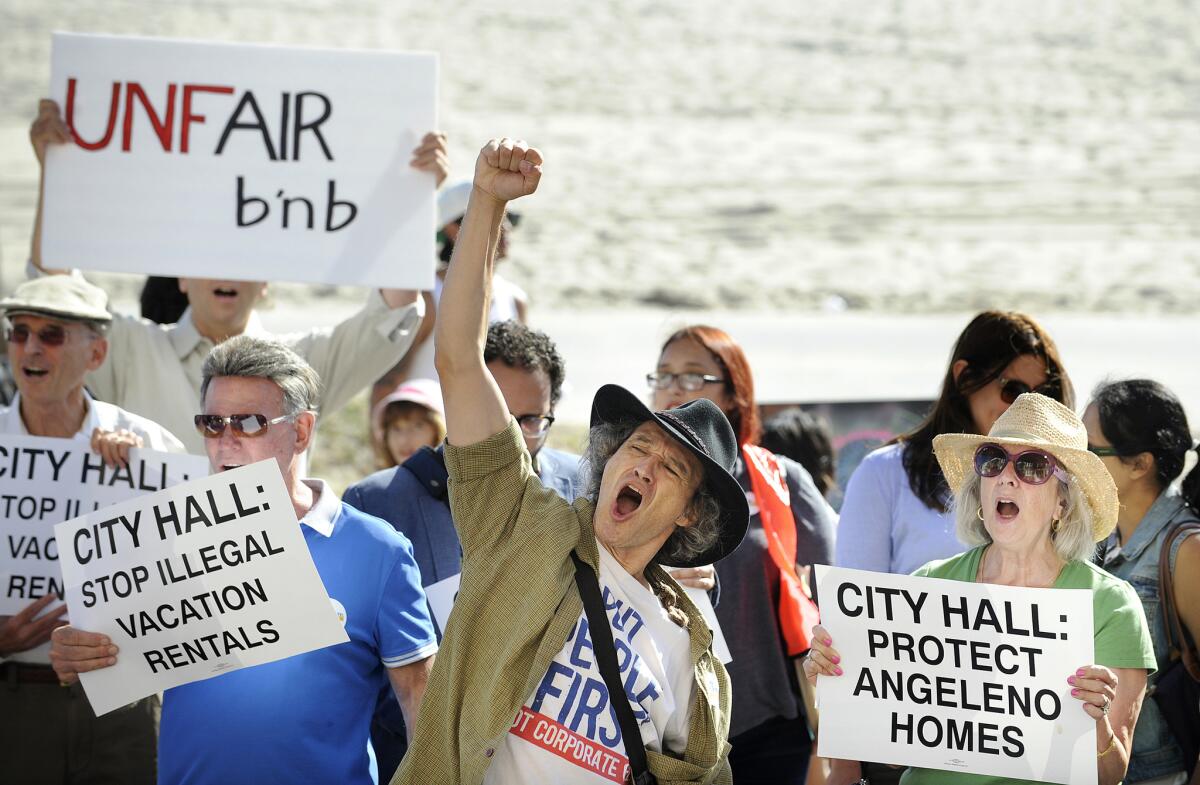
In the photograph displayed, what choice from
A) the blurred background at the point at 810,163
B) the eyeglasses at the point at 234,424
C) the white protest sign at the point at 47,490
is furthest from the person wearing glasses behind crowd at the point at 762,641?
the blurred background at the point at 810,163

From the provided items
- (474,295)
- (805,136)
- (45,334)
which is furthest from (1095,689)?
(805,136)

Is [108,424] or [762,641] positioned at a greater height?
[108,424]

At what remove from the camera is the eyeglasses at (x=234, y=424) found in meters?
3.59

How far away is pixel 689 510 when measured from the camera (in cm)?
347

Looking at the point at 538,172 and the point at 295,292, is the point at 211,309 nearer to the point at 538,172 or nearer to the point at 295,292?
the point at 538,172

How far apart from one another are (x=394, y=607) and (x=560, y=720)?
2.00ft

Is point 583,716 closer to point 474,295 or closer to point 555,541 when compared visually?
point 555,541

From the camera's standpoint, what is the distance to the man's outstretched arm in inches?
123

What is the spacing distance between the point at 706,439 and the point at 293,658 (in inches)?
43.6

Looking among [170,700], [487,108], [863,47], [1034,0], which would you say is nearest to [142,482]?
[170,700]

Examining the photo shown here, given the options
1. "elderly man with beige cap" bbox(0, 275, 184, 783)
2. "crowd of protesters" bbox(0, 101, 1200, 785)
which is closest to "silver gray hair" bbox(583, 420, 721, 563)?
"crowd of protesters" bbox(0, 101, 1200, 785)

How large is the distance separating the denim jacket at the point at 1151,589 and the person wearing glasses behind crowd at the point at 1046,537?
22.0 inches

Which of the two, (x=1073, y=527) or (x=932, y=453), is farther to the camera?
(x=932, y=453)

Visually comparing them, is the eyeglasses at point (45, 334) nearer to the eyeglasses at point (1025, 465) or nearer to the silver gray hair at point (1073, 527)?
the eyeglasses at point (1025, 465)
